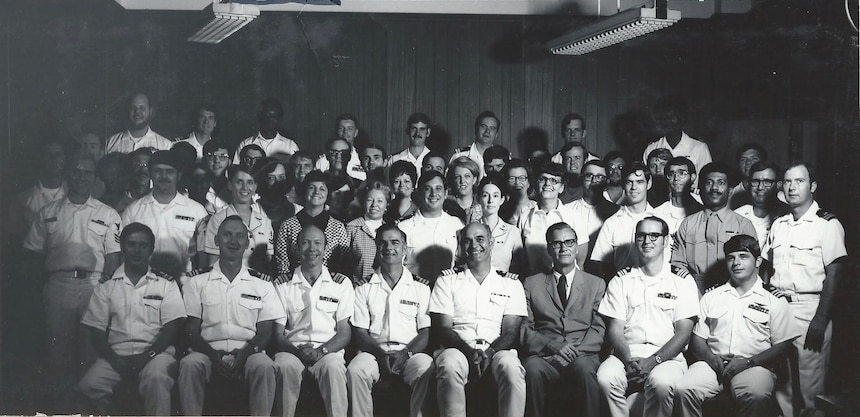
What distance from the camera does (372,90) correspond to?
6.07 metres

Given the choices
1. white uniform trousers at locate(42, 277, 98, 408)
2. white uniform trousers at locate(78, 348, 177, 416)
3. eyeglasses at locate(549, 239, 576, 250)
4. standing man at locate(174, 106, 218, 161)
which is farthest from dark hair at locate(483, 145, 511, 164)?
white uniform trousers at locate(42, 277, 98, 408)

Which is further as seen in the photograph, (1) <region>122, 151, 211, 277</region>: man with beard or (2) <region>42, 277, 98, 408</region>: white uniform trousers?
(1) <region>122, 151, 211, 277</region>: man with beard

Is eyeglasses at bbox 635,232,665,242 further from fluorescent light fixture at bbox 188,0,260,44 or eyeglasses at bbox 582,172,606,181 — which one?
fluorescent light fixture at bbox 188,0,260,44

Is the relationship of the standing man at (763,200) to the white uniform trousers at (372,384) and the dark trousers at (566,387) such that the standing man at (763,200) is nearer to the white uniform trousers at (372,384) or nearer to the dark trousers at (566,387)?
the dark trousers at (566,387)

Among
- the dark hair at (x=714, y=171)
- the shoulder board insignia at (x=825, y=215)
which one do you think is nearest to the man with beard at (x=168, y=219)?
the dark hair at (x=714, y=171)

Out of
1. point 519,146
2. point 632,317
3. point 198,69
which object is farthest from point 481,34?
point 632,317

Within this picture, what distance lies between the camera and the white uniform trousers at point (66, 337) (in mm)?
4855

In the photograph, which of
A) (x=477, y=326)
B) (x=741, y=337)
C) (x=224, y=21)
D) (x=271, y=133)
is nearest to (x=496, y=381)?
(x=477, y=326)

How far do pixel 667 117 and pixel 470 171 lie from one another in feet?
4.39

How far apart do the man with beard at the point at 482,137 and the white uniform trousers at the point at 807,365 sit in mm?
1988

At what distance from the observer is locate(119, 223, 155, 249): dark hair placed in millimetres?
4965

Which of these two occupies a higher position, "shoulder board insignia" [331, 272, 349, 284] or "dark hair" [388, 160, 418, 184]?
"dark hair" [388, 160, 418, 184]

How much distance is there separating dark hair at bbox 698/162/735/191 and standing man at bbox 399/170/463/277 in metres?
Result: 1.41

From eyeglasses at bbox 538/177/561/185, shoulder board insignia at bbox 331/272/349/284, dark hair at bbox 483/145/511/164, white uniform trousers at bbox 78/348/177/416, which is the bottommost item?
white uniform trousers at bbox 78/348/177/416
